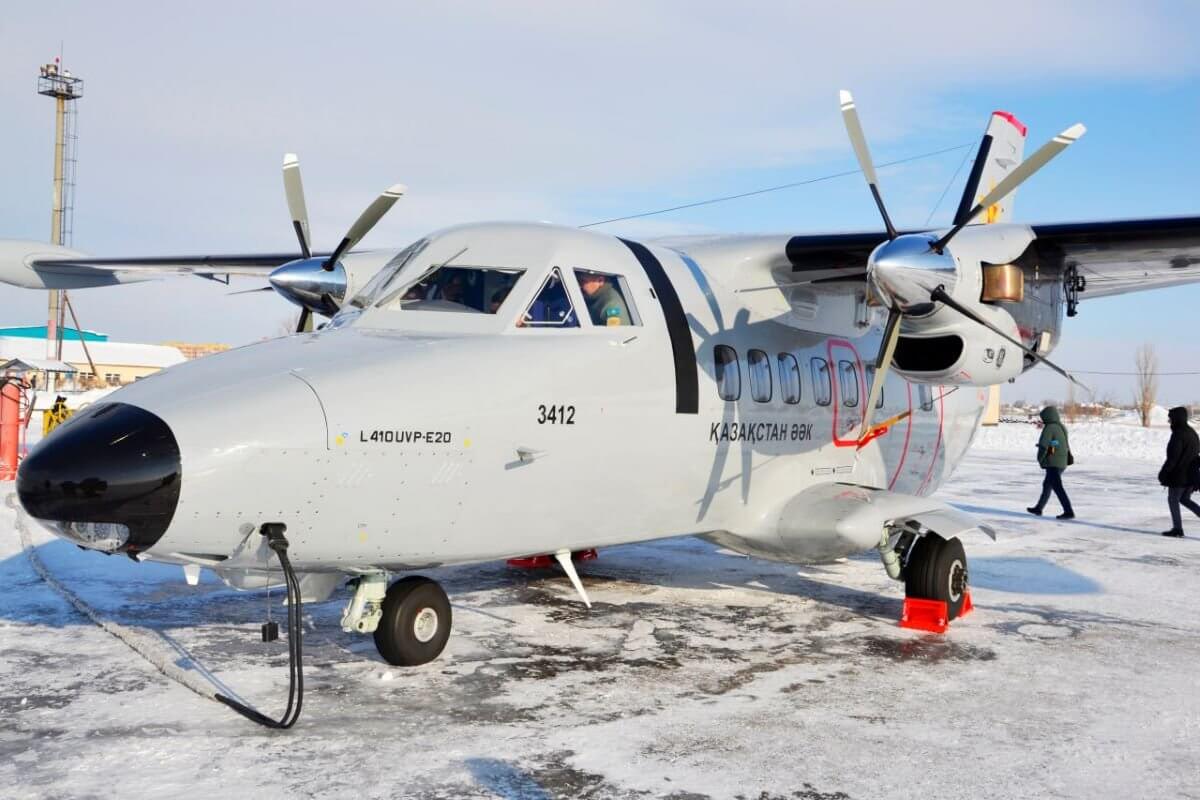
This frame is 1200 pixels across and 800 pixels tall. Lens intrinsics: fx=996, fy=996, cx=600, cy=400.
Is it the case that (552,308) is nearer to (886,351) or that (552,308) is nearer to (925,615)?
(886,351)

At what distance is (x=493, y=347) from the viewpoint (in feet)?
20.2

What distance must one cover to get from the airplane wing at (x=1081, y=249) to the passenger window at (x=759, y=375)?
793mm

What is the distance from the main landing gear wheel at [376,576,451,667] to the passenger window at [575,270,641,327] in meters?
2.12

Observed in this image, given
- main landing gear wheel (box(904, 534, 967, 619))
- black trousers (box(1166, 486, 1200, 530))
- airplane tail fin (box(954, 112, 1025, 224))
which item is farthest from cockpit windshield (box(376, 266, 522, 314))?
black trousers (box(1166, 486, 1200, 530))

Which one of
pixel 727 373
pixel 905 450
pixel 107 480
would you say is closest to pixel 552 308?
pixel 727 373

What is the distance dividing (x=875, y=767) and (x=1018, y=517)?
41.4 ft

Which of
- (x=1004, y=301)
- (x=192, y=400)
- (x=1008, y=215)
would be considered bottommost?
(x=192, y=400)

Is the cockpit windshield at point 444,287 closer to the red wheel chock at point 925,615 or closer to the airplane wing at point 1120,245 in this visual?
the airplane wing at point 1120,245

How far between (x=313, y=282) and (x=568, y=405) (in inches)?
125

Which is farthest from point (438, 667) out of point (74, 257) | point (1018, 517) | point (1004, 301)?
point (1018, 517)

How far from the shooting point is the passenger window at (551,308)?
650 cm

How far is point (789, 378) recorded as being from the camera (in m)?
8.51

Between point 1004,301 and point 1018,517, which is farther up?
point 1004,301

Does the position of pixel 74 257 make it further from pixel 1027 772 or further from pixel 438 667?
pixel 1027 772
